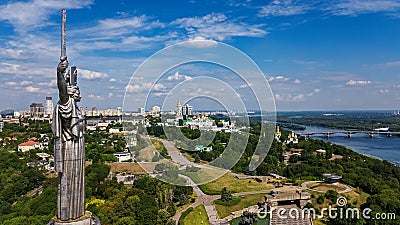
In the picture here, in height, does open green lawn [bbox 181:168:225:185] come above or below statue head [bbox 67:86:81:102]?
below

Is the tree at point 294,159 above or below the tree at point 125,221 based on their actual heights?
below

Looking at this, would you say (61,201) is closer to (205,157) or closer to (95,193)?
(95,193)

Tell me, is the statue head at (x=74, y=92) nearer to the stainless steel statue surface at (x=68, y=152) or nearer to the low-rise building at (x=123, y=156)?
the stainless steel statue surface at (x=68, y=152)

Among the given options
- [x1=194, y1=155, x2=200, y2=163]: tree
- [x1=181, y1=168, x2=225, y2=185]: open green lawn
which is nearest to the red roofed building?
[x1=194, y1=155, x2=200, y2=163]: tree

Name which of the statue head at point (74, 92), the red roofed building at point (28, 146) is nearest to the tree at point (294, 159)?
the red roofed building at point (28, 146)

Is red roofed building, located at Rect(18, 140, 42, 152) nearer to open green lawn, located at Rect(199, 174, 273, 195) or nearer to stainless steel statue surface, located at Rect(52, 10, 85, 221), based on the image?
open green lawn, located at Rect(199, 174, 273, 195)

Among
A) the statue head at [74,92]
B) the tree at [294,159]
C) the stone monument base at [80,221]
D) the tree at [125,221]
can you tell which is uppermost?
the statue head at [74,92]

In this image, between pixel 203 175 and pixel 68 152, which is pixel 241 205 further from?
pixel 68 152

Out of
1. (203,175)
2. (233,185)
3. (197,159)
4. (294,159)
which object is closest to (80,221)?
(203,175)

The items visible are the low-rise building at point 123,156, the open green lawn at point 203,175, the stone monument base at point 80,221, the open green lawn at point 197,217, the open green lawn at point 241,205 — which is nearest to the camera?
the stone monument base at point 80,221
